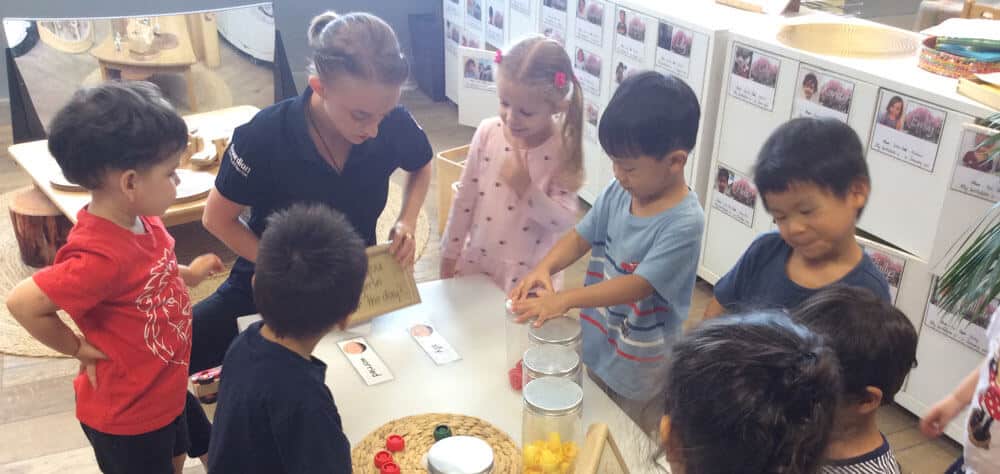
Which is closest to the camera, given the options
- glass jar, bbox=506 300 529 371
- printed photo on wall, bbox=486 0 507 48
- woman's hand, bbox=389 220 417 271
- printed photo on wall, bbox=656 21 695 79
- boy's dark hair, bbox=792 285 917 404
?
boy's dark hair, bbox=792 285 917 404

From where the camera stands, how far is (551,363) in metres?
1.36

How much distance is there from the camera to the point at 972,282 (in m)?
1.61

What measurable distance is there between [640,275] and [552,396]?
36 centimetres

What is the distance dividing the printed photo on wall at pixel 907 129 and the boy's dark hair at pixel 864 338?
1.28m

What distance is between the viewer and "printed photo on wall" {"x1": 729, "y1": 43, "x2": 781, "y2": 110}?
102 inches

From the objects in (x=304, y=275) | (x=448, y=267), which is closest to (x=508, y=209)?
(x=448, y=267)

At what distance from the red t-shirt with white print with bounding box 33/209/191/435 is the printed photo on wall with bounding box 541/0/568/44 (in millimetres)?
2415

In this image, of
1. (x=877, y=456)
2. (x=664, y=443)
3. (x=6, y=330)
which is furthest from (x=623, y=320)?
(x=6, y=330)

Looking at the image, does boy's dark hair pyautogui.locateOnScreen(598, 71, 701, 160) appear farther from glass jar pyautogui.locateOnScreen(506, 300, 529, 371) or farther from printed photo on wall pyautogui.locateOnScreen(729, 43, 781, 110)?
printed photo on wall pyautogui.locateOnScreen(729, 43, 781, 110)

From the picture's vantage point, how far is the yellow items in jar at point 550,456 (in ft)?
3.99

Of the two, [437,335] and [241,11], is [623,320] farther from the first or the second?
[241,11]

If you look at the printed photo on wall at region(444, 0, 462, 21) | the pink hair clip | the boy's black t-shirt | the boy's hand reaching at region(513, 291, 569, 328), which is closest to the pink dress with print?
the pink hair clip

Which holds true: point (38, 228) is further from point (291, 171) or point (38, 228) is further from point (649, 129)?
point (649, 129)

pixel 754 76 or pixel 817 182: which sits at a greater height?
pixel 817 182
